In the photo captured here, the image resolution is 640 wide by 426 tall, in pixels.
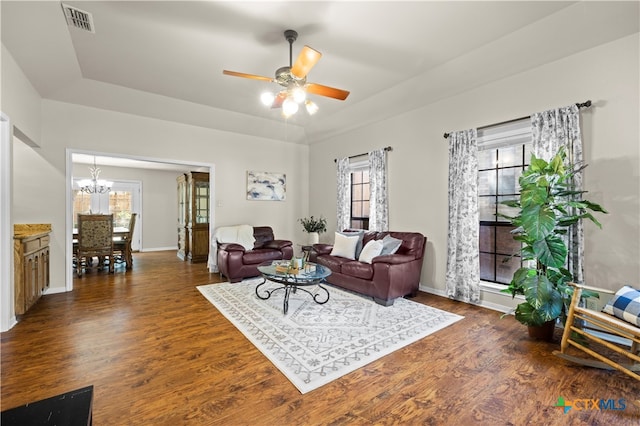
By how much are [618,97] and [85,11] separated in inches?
206

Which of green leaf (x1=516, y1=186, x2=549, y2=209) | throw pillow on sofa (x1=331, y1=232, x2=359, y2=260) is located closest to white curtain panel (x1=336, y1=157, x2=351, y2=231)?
throw pillow on sofa (x1=331, y1=232, x2=359, y2=260)

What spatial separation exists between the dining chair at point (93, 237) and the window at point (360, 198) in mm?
4811

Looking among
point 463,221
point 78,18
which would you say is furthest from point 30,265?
point 463,221

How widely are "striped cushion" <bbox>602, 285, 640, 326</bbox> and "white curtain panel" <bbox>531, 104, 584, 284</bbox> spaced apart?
2.20ft

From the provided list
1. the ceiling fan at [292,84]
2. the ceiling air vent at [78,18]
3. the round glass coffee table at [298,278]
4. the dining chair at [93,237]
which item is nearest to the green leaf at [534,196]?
the ceiling fan at [292,84]

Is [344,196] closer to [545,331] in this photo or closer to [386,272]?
[386,272]

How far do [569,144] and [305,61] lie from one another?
2915 millimetres

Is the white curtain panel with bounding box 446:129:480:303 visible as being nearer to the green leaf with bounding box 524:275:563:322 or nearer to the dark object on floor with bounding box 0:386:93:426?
the green leaf with bounding box 524:275:563:322

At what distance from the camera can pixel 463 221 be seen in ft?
13.1

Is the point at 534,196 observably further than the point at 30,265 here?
No

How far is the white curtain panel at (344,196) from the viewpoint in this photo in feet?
19.7

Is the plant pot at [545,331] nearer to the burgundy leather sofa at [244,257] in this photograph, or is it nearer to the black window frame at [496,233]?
the black window frame at [496,233]

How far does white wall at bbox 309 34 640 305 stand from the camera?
9.21 ft

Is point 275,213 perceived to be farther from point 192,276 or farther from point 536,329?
point 536,329
